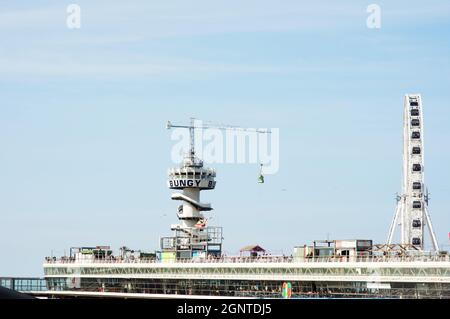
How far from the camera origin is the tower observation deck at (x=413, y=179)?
181 meters

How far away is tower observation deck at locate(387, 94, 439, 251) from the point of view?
7141 inches

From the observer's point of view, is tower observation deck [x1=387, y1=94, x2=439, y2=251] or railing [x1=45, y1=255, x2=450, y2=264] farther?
tower observation deck [x1=387, y1=94, x2=439, y2=251]

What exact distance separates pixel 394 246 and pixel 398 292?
11.4 m

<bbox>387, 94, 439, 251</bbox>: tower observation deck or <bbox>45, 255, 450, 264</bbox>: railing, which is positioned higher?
<bbox>387, 94, 439, 251</bbox>: tower observation deck

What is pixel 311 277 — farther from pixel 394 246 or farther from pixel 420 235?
pixel 420 235

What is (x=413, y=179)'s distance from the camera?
184 meters

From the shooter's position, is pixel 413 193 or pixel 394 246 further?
pixel 413 193

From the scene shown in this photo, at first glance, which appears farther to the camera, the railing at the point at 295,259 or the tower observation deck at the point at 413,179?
the tower observation deck at the point at 413,179

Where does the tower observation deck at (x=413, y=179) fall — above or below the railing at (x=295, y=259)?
above

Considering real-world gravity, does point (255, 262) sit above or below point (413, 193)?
below
